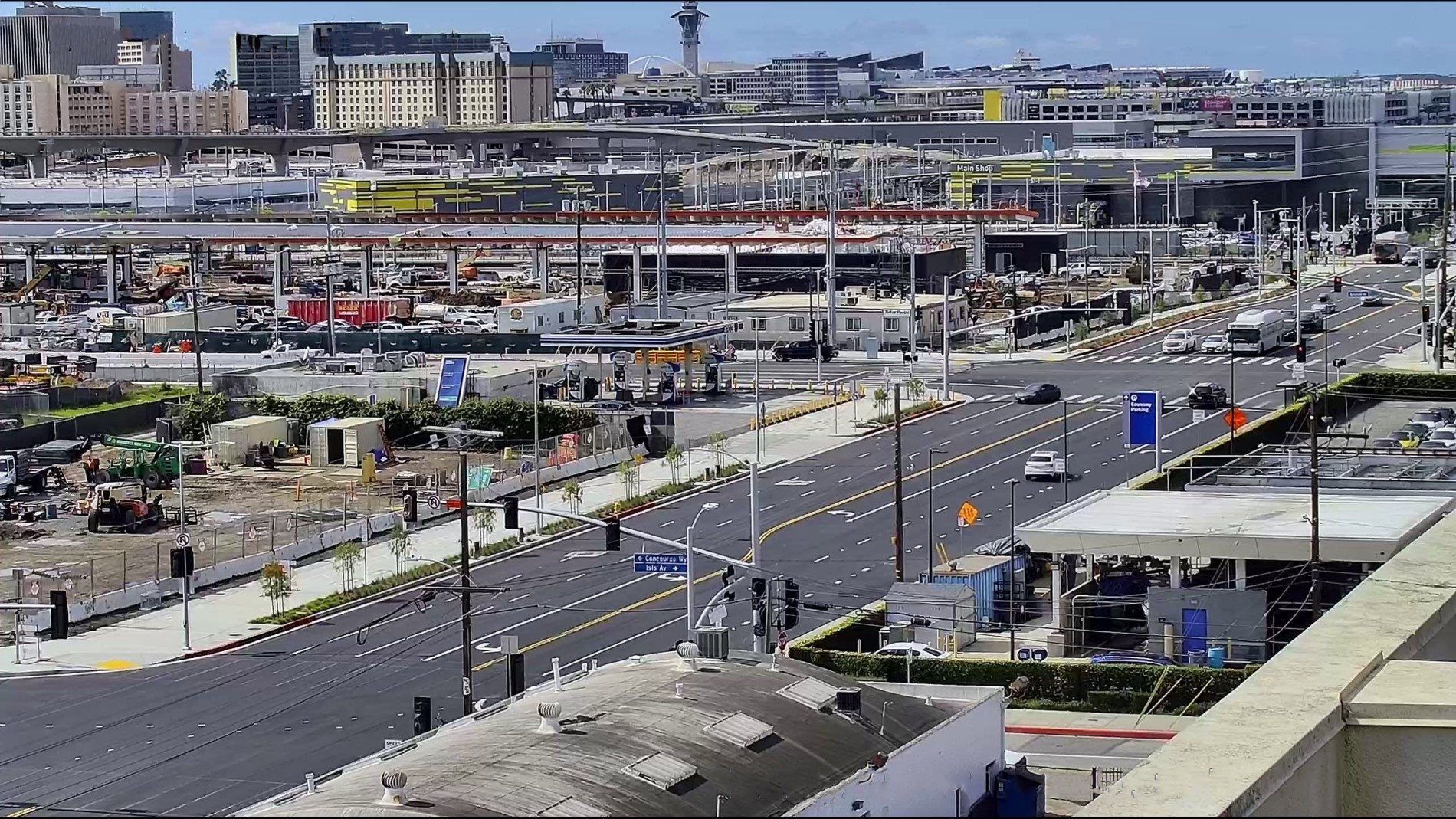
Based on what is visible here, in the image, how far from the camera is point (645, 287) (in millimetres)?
85938

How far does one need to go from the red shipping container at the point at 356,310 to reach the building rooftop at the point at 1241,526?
47.8 m

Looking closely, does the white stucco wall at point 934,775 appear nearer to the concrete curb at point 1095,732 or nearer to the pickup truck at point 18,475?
the concrete curb at point 1095,732

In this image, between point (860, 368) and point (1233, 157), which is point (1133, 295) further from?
point (1233, 157)

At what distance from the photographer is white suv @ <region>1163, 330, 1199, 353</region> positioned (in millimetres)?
62594

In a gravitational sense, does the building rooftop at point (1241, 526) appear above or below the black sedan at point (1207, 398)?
above

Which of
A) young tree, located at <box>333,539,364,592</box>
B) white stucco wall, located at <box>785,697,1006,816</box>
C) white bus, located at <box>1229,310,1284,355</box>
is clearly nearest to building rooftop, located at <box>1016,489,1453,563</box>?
white stucco wall, located at <box>785,697,1006,816</box>

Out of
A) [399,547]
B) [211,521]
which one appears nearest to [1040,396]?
[211,521]

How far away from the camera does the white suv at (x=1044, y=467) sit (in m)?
40.2

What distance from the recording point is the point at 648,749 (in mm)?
14500

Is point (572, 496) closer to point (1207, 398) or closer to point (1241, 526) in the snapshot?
point (1241, 526)

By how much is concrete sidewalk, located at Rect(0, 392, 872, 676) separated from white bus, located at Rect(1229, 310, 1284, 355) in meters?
21.2

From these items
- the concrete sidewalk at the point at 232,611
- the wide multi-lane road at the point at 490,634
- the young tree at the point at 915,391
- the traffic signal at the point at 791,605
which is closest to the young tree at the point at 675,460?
the concrete sidewalk at the point at 232,611

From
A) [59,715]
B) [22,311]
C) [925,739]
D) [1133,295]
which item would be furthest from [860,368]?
[925,739]

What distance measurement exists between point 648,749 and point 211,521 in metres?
24.8
